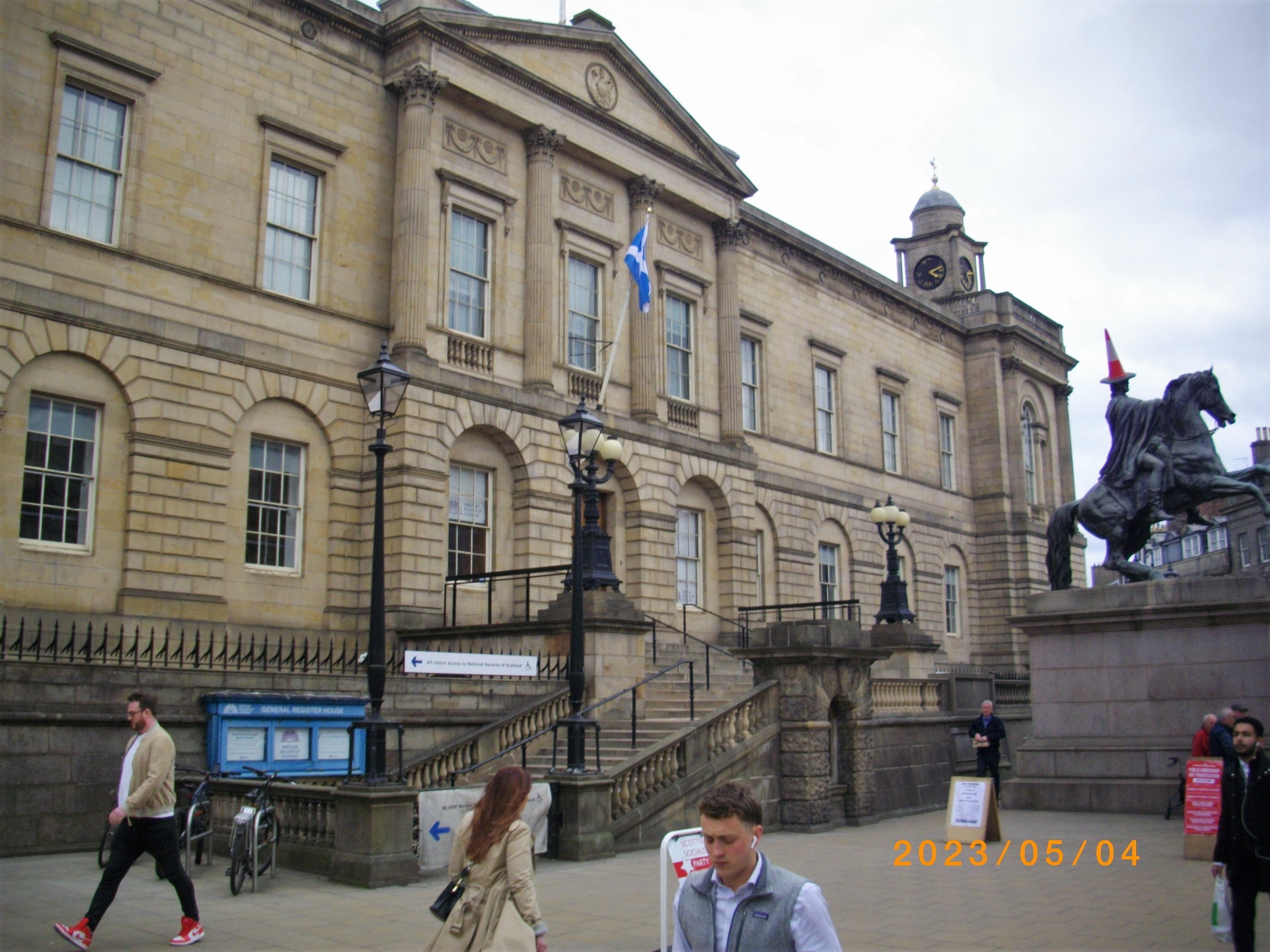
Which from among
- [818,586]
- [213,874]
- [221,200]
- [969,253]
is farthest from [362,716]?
[969,253]

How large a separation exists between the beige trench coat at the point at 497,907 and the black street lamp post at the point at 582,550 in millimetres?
8076

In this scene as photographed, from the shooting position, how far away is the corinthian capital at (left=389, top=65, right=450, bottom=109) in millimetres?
24062

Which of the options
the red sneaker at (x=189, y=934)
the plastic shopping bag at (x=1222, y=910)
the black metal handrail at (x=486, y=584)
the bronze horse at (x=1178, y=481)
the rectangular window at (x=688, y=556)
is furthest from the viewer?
the rectangular window at (x=688, y=556)

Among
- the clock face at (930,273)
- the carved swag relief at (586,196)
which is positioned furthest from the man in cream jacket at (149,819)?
the clock face at (930,273)

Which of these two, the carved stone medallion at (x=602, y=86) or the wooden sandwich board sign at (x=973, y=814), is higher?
the carved stone medallion at (x=602, y=86)

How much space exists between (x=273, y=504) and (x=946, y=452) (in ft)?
97.1

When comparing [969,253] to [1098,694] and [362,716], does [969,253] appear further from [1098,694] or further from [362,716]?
[362,716]

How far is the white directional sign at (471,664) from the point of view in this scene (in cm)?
1592

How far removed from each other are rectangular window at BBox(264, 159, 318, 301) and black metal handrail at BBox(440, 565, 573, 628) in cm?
630

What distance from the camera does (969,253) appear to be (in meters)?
49.7

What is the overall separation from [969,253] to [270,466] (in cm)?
3614

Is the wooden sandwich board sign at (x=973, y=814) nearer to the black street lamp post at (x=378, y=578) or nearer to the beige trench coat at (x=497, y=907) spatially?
the black street lamp post at (x=378, y=578)

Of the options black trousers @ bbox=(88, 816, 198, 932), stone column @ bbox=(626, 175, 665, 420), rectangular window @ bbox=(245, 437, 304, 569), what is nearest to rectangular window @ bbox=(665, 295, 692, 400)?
stone column @ bbox=(626, 175, 665, 420)

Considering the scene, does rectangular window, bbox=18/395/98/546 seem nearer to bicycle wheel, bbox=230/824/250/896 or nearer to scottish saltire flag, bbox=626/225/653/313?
bicycle wheel, bbox=230/824/250/896
